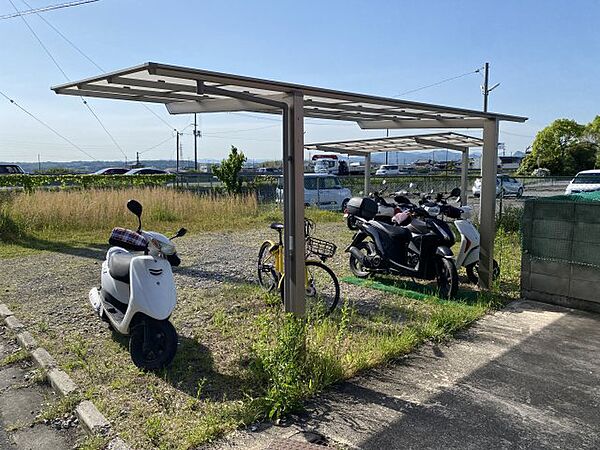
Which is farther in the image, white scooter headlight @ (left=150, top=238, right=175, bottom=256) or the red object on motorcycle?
the red object on motorcycle

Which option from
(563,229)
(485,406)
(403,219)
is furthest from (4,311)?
(563,229)

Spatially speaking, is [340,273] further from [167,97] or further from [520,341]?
[167,97]

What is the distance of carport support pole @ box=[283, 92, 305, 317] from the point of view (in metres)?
3.51

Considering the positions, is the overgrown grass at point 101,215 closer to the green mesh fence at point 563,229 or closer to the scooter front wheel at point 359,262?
the scooter front wheel at point 359,262

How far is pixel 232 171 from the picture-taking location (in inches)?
614

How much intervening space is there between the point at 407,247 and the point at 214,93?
3438 millimetres

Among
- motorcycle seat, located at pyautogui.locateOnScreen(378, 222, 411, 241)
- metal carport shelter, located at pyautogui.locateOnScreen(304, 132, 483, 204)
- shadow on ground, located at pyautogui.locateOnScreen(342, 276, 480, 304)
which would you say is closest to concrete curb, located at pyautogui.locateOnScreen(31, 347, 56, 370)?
shadow on ground, located at pyautogui.locateOnScreen(342, 276, 480, 304)

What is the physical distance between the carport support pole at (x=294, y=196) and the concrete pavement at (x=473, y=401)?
2.76 ft

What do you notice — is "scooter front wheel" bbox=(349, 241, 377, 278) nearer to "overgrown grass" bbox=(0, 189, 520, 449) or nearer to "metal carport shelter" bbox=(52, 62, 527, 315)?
"overgrown grass" bbox=(0, 189, 520, 449)

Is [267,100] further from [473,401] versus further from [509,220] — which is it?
[509,220]

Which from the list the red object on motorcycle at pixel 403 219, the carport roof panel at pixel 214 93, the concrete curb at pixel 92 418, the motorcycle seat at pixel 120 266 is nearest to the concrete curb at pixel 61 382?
the concrete curb at pixel 92 418

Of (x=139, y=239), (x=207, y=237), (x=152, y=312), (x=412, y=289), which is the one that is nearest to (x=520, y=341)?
(x=412, y=289)

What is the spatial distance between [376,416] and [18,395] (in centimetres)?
249

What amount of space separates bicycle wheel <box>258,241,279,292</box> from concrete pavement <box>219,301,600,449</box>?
6.58ft
